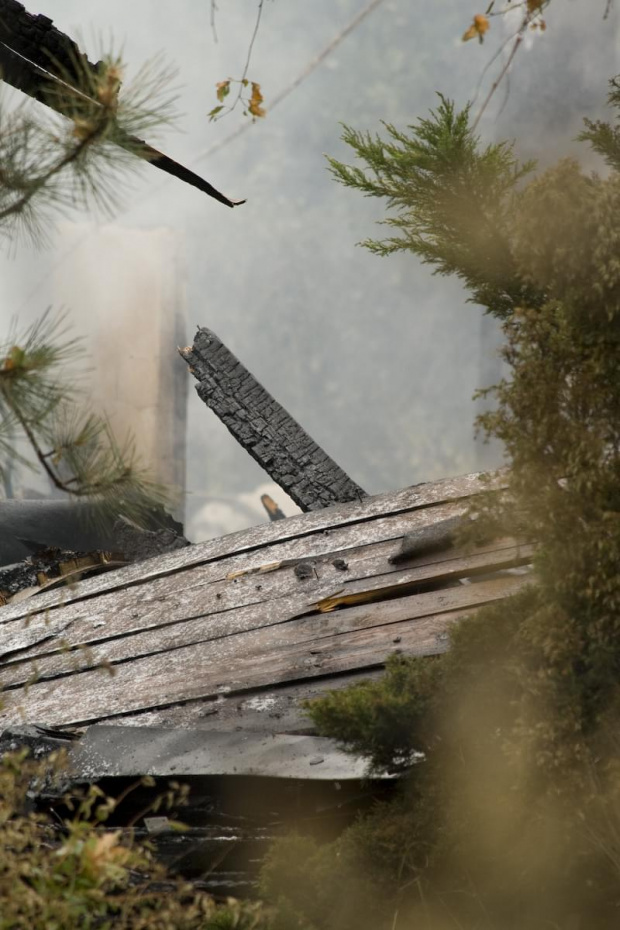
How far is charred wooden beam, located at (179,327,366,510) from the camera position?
4.73 m

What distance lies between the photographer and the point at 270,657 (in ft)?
12.5

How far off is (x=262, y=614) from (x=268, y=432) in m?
1.06

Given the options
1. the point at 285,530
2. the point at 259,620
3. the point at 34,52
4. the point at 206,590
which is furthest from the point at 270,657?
the point at 34,52

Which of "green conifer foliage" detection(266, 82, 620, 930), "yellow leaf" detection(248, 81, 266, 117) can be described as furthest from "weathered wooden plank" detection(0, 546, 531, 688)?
"yellow leaf" detection(248, 81, 266, 117)

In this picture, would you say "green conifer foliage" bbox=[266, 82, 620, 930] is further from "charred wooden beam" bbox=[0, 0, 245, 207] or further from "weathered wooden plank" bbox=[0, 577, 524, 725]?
"charred wooden beam" bbox=[0, 0, 245, 207]

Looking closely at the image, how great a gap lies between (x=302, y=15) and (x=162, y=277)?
4224 mm

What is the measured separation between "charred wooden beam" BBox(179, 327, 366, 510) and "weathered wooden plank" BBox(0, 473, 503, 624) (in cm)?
15

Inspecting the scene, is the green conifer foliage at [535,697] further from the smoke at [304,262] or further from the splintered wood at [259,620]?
the smoke at [304,262]

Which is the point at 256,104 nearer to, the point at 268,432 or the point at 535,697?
the point at 268,432

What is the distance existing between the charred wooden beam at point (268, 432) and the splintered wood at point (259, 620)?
17 cm

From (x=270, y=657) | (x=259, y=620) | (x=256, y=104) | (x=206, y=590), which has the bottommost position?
(x=270, y=657)

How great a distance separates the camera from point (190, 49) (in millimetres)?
13930

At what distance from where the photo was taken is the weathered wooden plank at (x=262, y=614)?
3863 millimetres

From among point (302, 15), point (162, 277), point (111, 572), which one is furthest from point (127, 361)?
point (111, 572)
